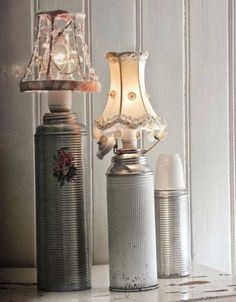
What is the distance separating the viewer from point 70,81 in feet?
3.29

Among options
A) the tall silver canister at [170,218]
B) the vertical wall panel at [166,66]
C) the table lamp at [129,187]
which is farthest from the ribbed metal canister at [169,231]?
the vertical wall panel at [166,66]

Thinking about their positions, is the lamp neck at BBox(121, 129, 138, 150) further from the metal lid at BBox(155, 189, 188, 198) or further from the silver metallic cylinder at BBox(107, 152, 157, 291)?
the metal lid at BBox(155, 189, 188, 198)

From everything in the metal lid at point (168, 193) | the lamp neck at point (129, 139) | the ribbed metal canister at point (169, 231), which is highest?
the lamp neck at point (129, 139)

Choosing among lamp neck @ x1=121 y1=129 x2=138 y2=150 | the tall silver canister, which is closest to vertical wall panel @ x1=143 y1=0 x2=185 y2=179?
the tall silver canister

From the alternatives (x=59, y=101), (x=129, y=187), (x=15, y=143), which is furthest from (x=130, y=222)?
(x=15, y=143)

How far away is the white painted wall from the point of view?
1222mm

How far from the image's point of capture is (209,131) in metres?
1.35

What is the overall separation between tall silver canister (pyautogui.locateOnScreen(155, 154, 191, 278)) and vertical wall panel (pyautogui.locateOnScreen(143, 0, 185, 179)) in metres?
0.20

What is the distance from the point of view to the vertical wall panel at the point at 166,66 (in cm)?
130

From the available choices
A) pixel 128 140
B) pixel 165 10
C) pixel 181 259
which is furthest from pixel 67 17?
pixel 181 259

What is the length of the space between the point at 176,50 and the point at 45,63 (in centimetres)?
37

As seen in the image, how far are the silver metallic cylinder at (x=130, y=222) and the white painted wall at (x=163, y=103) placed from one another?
282mm

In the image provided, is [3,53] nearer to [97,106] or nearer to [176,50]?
[97,106]

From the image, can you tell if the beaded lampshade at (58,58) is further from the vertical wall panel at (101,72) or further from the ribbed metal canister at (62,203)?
the vertical wall panel at (101,72)
